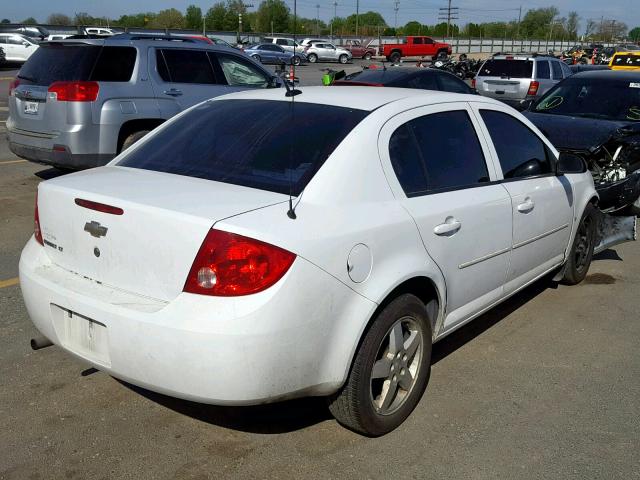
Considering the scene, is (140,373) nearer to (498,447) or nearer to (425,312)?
(425,312)

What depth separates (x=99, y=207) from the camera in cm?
312

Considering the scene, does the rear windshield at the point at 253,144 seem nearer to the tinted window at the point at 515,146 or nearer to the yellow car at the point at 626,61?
the tinted window at the point at 515,146

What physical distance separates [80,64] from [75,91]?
0.43 meters

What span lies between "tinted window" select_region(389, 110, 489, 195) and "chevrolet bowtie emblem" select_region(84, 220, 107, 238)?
142cm

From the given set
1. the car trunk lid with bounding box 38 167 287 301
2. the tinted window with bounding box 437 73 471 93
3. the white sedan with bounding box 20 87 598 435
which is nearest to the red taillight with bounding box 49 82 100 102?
the white sedan with bounding box 20 87 598 435

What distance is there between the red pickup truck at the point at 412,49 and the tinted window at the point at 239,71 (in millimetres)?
44217

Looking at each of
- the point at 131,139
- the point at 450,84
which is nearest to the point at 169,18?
the point at 450,84

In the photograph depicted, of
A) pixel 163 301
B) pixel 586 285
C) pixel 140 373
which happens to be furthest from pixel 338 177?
pixel 586 285

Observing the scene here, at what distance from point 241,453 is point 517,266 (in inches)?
84.7

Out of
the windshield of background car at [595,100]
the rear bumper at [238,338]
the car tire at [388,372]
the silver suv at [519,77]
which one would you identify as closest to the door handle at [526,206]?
the car tire at [388,372]

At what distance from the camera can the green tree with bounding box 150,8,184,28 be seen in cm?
8283

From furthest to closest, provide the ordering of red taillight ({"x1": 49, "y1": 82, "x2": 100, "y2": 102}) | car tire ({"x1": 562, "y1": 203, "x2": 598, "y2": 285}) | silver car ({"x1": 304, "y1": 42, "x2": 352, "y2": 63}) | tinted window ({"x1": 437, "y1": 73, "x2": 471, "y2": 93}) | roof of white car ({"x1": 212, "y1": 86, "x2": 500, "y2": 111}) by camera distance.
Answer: silver car ({"x1": 304, "y1": 42, "x2": 352, "y2": 63}) < tinted window ({"x1": 437, "y1": 73, "x2": 471, "y2": 93}) < red taillight ({"x1": 49, "y1": 82, "x2": 100, "y2": 102}) < car tire ({"x1": 562, "y1": 203, "x2": 598, "y2": 285}) < roof of white car ({"x1": 212, "y1": 86, "x2": 500, "y2": 111})

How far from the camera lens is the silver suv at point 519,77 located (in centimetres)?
1859

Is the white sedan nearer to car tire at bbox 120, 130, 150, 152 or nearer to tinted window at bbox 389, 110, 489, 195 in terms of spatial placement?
tinted window at bbox 389, 110, 489, 195
